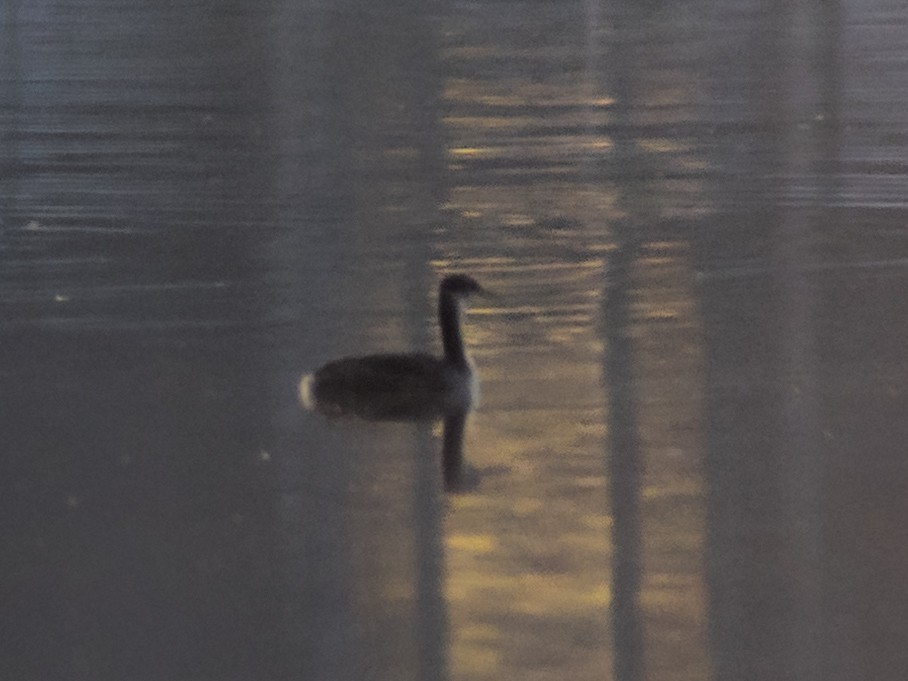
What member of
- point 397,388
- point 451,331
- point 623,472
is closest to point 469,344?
point 451,331

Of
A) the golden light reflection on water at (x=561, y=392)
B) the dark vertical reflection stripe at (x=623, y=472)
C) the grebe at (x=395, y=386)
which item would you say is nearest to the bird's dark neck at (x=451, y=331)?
the grebe at (x=395, y=386)

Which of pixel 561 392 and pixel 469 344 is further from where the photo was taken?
pixel 469 344

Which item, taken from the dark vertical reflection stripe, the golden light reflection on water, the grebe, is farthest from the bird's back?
the dark vertical reflection stripe

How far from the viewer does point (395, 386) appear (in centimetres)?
465

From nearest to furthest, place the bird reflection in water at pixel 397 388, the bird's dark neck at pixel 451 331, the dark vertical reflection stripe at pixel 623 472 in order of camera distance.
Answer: the dark vertical reflection stripe at pixel 623 472 → the bird reflection in water at pixel 397 388 → the bird's dark neck at pixel 451 331

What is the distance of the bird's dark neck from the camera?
185 inches

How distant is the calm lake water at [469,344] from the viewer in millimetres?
3334

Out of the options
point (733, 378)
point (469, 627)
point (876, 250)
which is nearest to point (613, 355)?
point (733, 378)

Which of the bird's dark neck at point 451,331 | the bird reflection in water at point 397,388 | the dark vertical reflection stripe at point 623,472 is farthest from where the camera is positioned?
the bird's dark neck at point 451,331

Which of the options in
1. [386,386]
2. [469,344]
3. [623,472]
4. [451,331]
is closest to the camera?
[623,472]

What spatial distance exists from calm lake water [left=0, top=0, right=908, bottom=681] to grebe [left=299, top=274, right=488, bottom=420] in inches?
2.8

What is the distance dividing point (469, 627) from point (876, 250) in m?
3.19

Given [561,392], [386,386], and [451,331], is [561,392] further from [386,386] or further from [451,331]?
[386,386]

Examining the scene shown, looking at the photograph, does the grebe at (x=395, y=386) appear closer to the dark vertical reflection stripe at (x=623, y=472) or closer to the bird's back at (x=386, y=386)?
the bird's back at (x=386, y=386)
